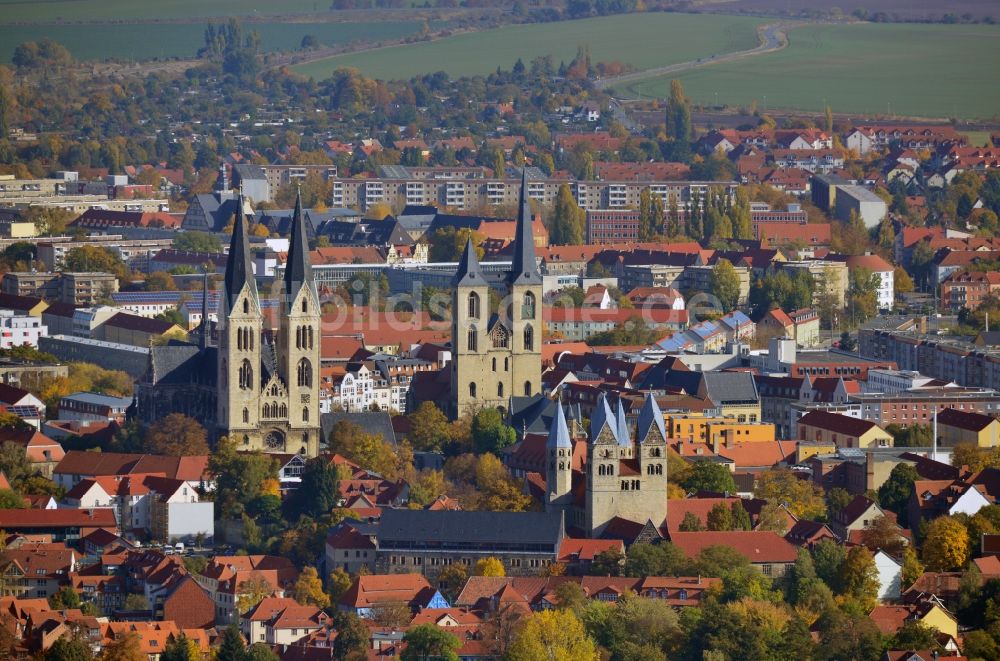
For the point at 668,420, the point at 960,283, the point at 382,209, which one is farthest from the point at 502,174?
the point at 668,420

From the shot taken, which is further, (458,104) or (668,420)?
(458,104)

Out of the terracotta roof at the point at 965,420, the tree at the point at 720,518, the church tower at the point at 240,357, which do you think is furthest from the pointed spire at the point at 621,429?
the terracotta roof at the point at 965,420

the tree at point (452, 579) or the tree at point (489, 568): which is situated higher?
the tree at point (489, 568)

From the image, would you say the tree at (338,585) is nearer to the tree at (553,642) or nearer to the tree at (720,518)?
the tree at (553,642)

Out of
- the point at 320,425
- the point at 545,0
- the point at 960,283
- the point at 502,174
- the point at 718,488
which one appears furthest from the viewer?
the point at 545,0

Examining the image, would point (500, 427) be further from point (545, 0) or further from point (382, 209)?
point (545, 0)

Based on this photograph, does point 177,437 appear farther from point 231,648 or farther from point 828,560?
point 828,560

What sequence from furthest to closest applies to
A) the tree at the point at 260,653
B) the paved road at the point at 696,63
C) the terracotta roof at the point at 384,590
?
the paved road at the point at 696,63, the terracotta roof at the point at 384,590, the tree at the point at 260,653
